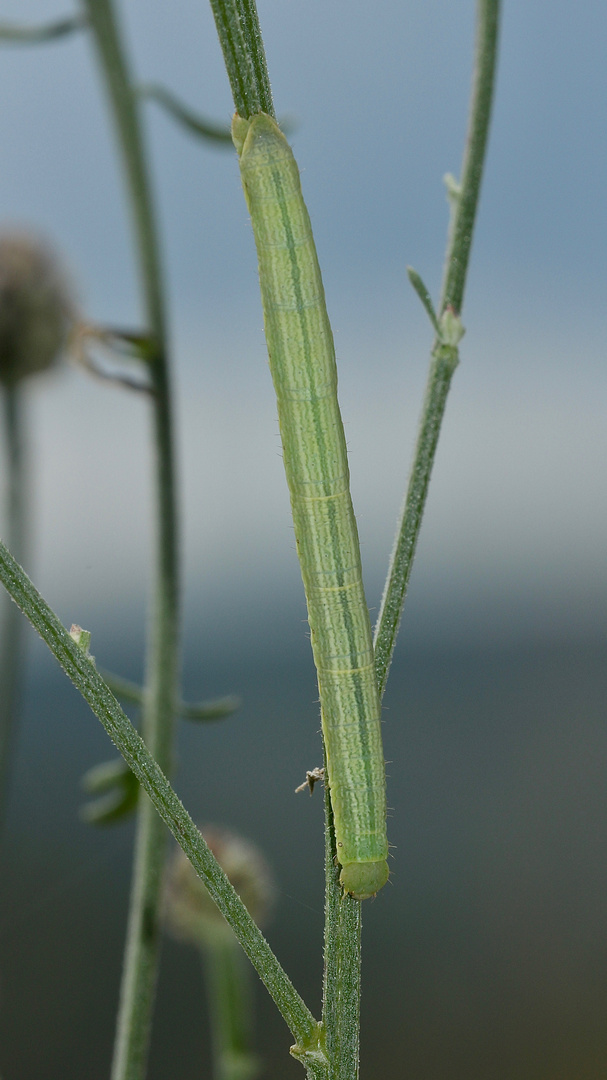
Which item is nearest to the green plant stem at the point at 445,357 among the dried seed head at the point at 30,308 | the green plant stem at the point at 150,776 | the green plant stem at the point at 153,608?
the green plant stem at the point at 150,776

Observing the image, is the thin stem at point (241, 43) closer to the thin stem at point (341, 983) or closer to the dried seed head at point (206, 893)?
the thin stem at point (341, 983)

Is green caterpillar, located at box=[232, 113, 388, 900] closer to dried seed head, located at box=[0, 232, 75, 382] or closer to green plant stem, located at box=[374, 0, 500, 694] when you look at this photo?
green plant stem, located at box=[374, 0, 500, 694]

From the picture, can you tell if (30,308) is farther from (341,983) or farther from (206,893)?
(341,983)

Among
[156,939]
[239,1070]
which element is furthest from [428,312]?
[239,1070]

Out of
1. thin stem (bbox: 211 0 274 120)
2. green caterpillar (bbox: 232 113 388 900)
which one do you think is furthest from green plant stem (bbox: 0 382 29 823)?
thin stem (bbox: 211 0 274 120)

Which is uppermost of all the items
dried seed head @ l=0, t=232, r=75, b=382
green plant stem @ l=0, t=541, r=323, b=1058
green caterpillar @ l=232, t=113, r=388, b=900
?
dried seed head @ l=0, t=232, r=75, b=382

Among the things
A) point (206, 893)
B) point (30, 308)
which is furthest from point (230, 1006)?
point (30, 308)
